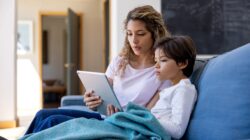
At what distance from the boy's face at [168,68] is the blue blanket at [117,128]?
0.91 feet

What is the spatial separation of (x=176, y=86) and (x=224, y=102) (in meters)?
0.22

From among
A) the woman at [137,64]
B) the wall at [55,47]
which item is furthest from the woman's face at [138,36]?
the wall at [55,47]

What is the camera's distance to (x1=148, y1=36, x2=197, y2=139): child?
→ 3.53 feet

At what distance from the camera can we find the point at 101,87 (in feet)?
4.47

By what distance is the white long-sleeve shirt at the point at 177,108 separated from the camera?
1063mm

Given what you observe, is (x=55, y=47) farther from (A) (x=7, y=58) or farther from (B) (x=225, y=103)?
(B) (x=225, y=103)

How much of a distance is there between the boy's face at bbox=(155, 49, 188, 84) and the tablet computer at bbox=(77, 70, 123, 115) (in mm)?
213

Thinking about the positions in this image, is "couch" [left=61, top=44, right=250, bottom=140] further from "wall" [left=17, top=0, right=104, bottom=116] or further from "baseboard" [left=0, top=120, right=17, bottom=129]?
"wall" [left=17, top=0, right=104, bottom=116]

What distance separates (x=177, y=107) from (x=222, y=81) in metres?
0.17

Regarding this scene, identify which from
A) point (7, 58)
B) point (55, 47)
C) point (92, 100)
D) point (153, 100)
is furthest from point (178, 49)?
point (55, 47)

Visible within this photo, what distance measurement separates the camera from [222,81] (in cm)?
106

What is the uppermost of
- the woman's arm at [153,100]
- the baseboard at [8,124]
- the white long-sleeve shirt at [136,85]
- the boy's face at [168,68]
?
the boy's face at [168,68]

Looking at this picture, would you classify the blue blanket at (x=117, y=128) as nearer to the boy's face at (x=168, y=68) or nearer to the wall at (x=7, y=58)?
the boy's face at (x=168, y=68)

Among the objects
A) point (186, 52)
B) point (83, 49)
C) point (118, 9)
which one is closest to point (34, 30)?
point (83, 49)
